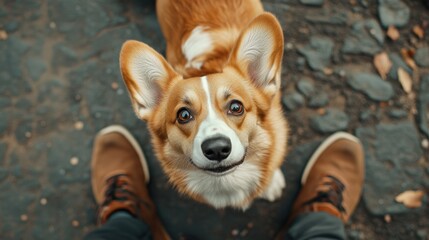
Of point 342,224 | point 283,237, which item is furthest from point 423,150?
point 283,237

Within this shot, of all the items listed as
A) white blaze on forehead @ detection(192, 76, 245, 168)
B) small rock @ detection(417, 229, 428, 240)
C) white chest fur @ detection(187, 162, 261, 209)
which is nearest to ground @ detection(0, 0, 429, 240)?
small rock @ detection(417, 229, 428, 240)

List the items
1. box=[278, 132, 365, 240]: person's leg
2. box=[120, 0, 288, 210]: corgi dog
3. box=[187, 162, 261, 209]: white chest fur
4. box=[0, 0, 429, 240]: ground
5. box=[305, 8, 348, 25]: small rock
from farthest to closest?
box=[305, 8, 348, 25]: small rock
box=[0, 0, 429, 240]: ground
box=[278, 132, 365, 240]: person's leg
box=[187, 162, 261, 209]: white chest fur
box=[120, 0, 288, 210]: corgi dog

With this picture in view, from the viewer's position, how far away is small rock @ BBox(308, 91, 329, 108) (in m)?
→ 3.17

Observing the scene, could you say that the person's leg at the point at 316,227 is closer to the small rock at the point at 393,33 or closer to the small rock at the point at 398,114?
the small rock at the point at 398,114

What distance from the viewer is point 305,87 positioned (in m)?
3.19

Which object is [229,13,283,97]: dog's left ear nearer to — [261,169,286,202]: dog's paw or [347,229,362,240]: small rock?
[261,169,286,202]: dog's paw

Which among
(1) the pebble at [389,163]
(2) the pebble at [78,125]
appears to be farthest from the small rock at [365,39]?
(2) the pebble at [78,125]

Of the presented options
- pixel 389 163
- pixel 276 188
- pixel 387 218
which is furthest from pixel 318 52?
pixel 387 218

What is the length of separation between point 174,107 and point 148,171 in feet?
4.04

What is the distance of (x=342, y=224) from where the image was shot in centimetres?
279

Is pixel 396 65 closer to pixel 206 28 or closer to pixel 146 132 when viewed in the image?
pixel 206 28

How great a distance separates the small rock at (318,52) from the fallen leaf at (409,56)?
0.59 meters

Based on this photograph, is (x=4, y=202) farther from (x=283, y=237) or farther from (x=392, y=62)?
(x=392, y=62)

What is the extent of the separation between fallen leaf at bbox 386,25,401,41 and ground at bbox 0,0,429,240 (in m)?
0.03
